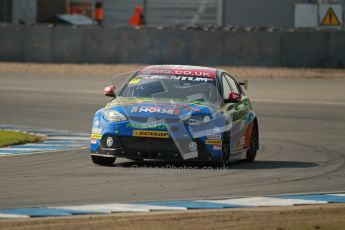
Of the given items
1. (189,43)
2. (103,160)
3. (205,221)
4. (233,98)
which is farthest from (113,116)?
(189,43)

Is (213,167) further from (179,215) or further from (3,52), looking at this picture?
(3,52)

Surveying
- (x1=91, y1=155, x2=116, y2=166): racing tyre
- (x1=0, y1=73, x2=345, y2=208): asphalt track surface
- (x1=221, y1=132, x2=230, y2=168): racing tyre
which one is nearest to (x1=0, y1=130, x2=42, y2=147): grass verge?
(x1=0, y1=73, x2=345, y2=208): asphalt track surface

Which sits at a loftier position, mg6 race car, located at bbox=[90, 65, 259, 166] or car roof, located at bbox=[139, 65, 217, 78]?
car roof, located at bbox=[139, 65, 217, 78]

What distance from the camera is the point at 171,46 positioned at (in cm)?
4000

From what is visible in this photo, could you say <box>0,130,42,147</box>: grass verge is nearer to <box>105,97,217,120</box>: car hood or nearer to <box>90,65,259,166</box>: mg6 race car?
<box>90,65,259,166</box>: mg6 race car

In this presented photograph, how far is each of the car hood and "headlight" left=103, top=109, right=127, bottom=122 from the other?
0.19ft

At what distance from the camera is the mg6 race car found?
1467 cm

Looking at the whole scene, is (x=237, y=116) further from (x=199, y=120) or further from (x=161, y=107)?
(x=161, y=107)

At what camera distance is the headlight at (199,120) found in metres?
14.8

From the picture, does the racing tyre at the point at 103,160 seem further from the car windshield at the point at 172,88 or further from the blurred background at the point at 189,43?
the blurred background at the point at 189,43

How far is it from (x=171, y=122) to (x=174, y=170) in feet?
1.99

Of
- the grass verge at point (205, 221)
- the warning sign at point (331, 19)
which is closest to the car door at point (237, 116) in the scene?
the grass verge at point (205, 221)

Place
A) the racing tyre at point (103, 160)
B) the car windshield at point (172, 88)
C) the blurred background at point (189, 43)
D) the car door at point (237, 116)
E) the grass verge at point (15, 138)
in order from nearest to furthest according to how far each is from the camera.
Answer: the racing tyre at point (103, 160) < the car door at point (237, 116) < the car windshield at point (172, 88) < the grass verge at point (15, 138) < the blurred background at point (189, 43)

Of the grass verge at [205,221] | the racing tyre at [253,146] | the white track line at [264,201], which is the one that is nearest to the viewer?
the grass verge at [205,221]
